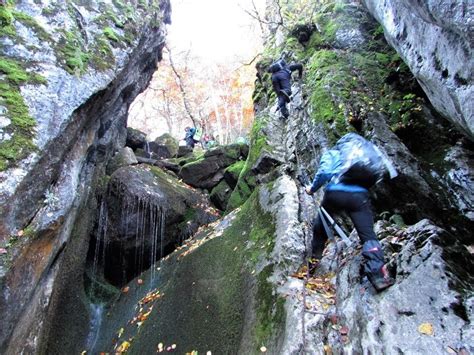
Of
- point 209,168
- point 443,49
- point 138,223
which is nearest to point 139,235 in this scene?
point 138,223

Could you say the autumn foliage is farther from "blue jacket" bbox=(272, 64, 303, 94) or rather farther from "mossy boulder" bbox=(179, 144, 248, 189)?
"blue jacket" bbox=(272, 64, 303, 94)

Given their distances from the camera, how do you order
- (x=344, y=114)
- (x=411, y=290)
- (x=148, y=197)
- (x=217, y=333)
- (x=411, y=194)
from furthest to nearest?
(x=148, y=197) < (x=344, y=114) < (x=411, y=194) < (x=217, y=333) < (x=411, y=290)

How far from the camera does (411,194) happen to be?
7.43 meters

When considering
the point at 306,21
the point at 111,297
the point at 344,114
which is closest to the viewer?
the point at 344,114

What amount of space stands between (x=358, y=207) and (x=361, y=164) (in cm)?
62

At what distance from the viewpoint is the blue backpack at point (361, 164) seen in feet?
16.0

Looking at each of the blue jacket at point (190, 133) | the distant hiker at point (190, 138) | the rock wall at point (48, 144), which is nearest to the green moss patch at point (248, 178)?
the rock wall at point (48, 144)

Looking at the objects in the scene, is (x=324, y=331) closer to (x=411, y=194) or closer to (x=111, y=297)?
(x=411, y=194)

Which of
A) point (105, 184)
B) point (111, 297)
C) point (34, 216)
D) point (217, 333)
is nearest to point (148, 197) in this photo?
point (105, 184)

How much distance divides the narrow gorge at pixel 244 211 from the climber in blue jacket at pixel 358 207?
262 mm

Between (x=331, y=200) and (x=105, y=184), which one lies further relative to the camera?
(x=105, y=184)

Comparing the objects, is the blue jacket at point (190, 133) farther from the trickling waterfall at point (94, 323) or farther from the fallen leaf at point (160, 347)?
the fallen leaf at point (160, 347)

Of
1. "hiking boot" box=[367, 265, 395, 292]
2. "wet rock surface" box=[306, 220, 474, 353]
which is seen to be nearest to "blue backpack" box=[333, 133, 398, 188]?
"wet rock surface" box=[306, 220, 474, 353]

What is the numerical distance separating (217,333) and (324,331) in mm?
2151
